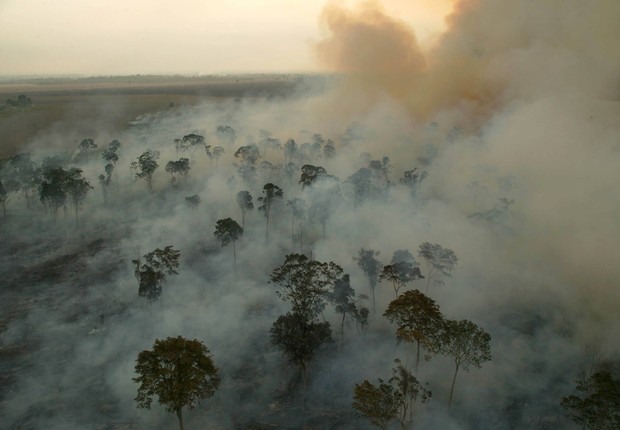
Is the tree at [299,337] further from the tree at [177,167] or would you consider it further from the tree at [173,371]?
the tree at [177,167]

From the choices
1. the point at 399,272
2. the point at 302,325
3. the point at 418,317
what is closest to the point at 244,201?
the point at 399,272

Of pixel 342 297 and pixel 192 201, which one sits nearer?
pixel 342 297

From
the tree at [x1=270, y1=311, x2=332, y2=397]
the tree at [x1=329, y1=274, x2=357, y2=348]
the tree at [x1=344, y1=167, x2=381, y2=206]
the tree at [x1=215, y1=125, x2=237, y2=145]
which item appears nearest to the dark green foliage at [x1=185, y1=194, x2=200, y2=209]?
the tree at [x1=344, y1=167, x2=381, y2=206]

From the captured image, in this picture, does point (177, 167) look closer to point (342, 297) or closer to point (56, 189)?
point (56, 189)

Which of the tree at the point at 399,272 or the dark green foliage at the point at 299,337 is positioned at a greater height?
the tree at the point at 399,272

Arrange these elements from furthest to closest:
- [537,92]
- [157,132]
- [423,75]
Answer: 1. [157,132]
2. [423,75]
3. [537,92]

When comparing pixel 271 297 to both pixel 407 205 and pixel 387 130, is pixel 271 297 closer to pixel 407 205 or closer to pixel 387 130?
pixel 407 205

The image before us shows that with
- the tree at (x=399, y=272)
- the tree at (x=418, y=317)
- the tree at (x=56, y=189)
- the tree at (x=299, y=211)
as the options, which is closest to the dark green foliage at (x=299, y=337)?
the tree at (x=418, y=317)

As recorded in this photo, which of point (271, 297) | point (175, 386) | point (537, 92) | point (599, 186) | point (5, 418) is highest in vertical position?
point (537, 92)

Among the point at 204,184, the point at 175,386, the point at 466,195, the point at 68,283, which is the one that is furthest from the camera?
the point at 204,184

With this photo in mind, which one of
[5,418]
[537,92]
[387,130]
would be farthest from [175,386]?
[537,92]

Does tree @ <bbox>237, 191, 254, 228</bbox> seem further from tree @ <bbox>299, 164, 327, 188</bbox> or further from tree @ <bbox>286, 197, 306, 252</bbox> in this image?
tree @ <bbox>299, 164, 327, 188</bbox>
